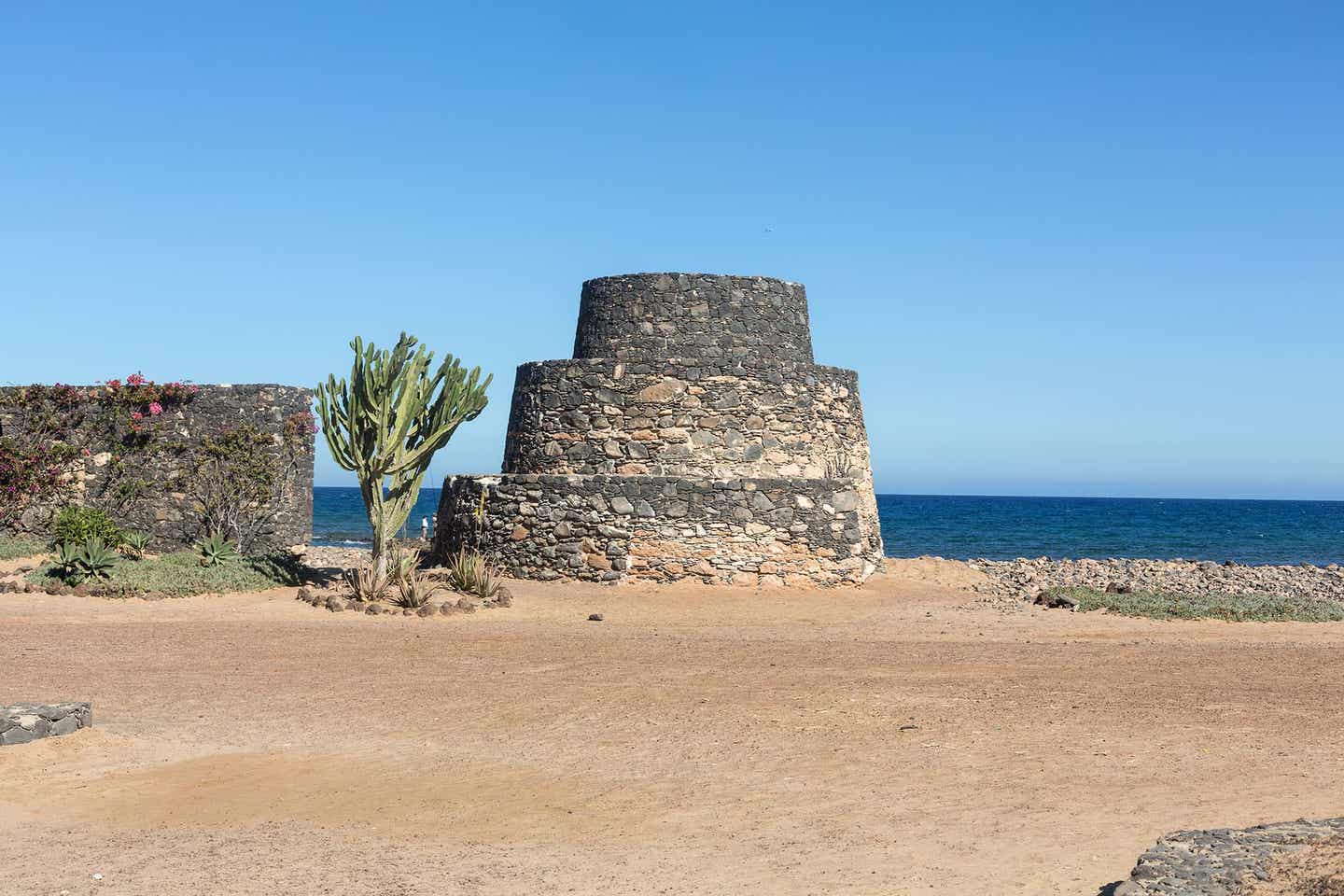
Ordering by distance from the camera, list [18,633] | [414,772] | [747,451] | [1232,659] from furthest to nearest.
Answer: [747,451]
[18,633]
[1232,659]
[414,772]

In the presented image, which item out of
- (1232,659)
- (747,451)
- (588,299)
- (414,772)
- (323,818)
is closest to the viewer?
(323,818)

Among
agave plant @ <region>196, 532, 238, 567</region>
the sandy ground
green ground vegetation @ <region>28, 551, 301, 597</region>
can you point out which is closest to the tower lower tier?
green ground vegetation @ <region>28, 551, 301, 597</region>

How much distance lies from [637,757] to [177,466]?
15.3m

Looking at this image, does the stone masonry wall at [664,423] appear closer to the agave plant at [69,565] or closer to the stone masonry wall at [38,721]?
the agave plant at [69,565]

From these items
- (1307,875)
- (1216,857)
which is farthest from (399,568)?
(1307,875)

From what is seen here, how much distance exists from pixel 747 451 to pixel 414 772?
1214 cm

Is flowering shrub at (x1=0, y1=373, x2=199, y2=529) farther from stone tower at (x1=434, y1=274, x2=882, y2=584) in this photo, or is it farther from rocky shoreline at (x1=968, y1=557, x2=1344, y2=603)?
rocky shoreline at (x1=968, y1=557, x2=1344, y2=603)

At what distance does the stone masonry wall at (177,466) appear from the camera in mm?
21141

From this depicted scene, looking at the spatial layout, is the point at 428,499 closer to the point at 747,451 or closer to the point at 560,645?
the point at 747,451

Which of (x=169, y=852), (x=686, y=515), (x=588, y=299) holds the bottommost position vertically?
(x=169, y=852)

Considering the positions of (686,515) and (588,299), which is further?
(588,299)

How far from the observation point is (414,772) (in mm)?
8164

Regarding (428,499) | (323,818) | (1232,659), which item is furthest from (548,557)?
(428,499)

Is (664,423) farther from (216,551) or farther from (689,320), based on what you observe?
(216,551)
